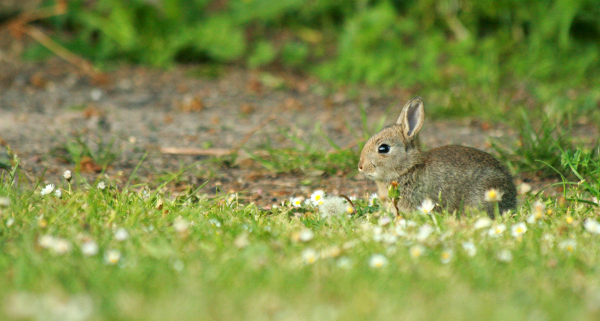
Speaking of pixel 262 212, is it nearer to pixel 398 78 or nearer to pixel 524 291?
pixel 524 291

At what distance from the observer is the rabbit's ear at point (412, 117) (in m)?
4.29

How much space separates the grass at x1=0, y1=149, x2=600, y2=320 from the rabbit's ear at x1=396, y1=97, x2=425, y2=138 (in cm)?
64

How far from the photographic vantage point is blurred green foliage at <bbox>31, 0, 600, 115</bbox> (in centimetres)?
830

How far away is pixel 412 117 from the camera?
173 inches

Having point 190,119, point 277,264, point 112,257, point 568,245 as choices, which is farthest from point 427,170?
point 190,119

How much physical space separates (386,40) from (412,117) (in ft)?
15.3

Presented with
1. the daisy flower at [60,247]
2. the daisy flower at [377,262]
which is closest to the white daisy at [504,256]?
the daisy flower at [377,262]

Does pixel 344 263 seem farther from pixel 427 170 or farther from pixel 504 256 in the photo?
pixel 427 170

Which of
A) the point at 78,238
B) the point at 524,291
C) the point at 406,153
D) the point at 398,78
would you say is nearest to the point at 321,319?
the point at 524,291

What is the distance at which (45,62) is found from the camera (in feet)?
29.1

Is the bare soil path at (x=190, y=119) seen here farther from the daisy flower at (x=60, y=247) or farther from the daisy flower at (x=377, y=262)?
the daisy flower at (x=377, y=262)

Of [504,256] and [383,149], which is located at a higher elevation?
[504,256]

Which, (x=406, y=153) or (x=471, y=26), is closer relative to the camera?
(x=406, y=153)

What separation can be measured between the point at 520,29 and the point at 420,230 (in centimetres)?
655
